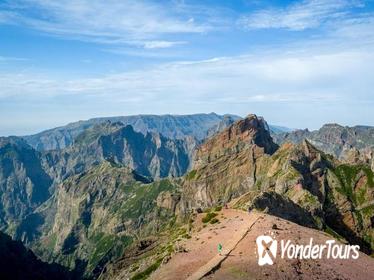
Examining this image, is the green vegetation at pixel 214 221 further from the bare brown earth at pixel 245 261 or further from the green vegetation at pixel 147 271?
the green vegetation at pixel 147 271

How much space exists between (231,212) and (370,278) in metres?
43.6

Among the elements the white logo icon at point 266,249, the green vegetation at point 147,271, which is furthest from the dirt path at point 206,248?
the green vegetation at point 147,271

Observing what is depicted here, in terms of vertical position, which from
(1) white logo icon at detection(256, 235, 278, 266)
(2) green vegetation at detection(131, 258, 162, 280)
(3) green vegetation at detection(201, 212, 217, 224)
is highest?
(1) white logo icon at detection(256, 235, 278, 266)

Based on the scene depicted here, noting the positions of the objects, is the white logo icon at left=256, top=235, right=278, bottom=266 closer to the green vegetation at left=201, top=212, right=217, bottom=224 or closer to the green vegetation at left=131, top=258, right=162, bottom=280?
the green vegetation at left=131, top=258, right=162, bottom=280

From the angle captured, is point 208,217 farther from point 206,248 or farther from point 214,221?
point 206,248

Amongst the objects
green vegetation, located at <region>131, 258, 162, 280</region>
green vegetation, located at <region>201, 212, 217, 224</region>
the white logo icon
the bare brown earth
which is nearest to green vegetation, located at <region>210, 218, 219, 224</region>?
green vegetation, located at <region>201, 212, 217, 224</region>

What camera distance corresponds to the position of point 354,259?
71.6m

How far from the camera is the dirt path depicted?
214 feet

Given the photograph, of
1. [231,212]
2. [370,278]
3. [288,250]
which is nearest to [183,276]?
[288,250]

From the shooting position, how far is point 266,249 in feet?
222

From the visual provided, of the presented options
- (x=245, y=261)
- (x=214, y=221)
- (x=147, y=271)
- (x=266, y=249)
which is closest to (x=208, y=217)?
(x=214, y=221)

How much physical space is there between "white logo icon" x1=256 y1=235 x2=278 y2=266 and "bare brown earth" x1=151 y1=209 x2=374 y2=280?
0.71m

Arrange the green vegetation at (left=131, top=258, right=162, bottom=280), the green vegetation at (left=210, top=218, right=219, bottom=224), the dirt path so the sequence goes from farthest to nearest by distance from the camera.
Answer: the green vegetation at (left=210, top=218, right=219, bottom=224) < the green vegetation at (left=131, top=258, right=162, bottom=280) < the dirt path

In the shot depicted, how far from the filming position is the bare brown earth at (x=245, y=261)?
202 feet
